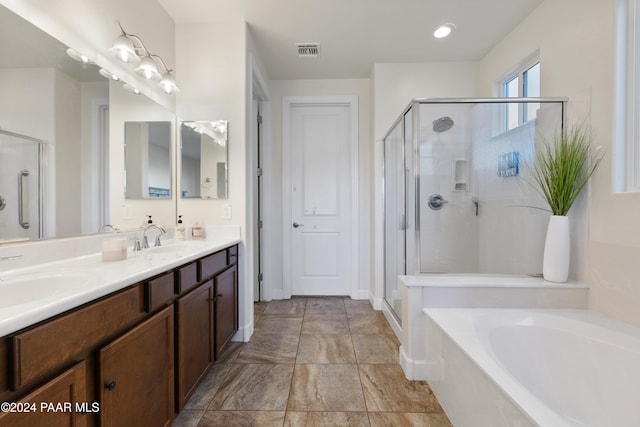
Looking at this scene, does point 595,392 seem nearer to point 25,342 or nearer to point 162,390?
point 162,390

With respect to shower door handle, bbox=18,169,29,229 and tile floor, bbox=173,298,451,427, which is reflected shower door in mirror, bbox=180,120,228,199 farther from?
tile floor, bbox=173,298,451,427

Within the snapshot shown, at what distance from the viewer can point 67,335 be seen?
71 centimetres

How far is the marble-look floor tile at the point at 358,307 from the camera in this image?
2.81 meters

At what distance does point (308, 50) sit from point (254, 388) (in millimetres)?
2780

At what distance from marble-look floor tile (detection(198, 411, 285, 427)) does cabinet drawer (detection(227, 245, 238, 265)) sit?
0.90 meters

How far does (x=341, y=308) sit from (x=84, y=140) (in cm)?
249

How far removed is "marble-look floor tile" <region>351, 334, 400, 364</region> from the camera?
1935 millimetres

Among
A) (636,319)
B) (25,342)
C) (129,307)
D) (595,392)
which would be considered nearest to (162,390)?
(129,307)

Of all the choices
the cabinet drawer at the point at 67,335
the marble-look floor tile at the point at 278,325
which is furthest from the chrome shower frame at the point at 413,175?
the cabinet drawer at the point at 67,335

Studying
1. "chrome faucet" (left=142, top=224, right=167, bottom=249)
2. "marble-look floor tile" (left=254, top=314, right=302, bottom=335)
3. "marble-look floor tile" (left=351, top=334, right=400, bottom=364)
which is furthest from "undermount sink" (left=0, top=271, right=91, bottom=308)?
"marble-look floor tile" (left=351, top=334, right=400, bottom=364)

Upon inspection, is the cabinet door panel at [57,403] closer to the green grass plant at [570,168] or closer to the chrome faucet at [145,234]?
the chrome faucet at [145,234]

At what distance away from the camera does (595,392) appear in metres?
1.20

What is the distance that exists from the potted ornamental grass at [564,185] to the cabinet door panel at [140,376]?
215cm

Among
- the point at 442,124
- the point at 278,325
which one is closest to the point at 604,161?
Result: the point at 442,124
